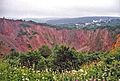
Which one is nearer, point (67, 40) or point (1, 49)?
point (1, 49)

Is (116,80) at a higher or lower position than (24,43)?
higher

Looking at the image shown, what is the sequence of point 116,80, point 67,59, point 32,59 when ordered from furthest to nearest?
point 32,59 → point 67,59 → point 116,80

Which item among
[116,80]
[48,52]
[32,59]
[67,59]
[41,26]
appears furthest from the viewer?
[41,26]

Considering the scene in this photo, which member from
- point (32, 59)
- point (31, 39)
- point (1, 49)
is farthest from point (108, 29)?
point (32, 59)

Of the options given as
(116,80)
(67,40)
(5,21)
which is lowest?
(67,40)

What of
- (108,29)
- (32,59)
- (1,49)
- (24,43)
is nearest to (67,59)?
(32,59)

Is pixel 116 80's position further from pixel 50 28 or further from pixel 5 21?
pixel 50 28

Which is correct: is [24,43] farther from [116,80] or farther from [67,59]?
[116,80]
